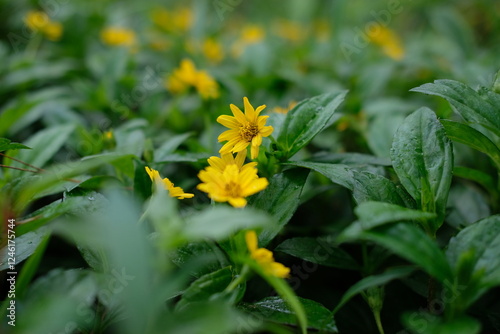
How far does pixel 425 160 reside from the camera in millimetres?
739

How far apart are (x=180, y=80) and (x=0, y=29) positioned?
105 centimetres

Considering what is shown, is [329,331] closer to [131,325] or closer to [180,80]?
[131,325]

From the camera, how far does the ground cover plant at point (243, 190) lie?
583 millimetres

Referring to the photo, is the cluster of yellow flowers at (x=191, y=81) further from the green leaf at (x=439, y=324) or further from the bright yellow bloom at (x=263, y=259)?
the green leaf at (x=439, y=324)

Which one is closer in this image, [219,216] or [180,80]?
[219,216]

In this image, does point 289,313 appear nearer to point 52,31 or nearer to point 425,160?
point 425,160

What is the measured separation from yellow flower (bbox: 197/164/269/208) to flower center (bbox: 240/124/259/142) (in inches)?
3.9

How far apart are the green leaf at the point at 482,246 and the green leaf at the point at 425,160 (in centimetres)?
6

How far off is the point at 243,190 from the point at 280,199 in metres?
0.10

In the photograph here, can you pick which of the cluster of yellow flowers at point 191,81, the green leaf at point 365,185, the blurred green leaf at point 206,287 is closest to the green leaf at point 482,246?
the green leaf at point 365,185

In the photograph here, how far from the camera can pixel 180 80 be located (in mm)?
1326

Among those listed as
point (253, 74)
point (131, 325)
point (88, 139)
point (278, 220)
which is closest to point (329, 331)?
point (278, 220)

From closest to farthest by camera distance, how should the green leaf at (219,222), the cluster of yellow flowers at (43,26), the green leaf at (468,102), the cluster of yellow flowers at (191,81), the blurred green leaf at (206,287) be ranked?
the green leaf at (219,222) → the blurred green leaf at (206,287) → the green leaf at (468,102) → the cluster of yellow flowers at (191,81) → the cluster of yellow flowers at (43,26)

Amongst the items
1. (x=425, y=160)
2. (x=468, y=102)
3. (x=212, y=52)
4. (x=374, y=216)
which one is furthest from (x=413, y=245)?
(x=212, y=52)
